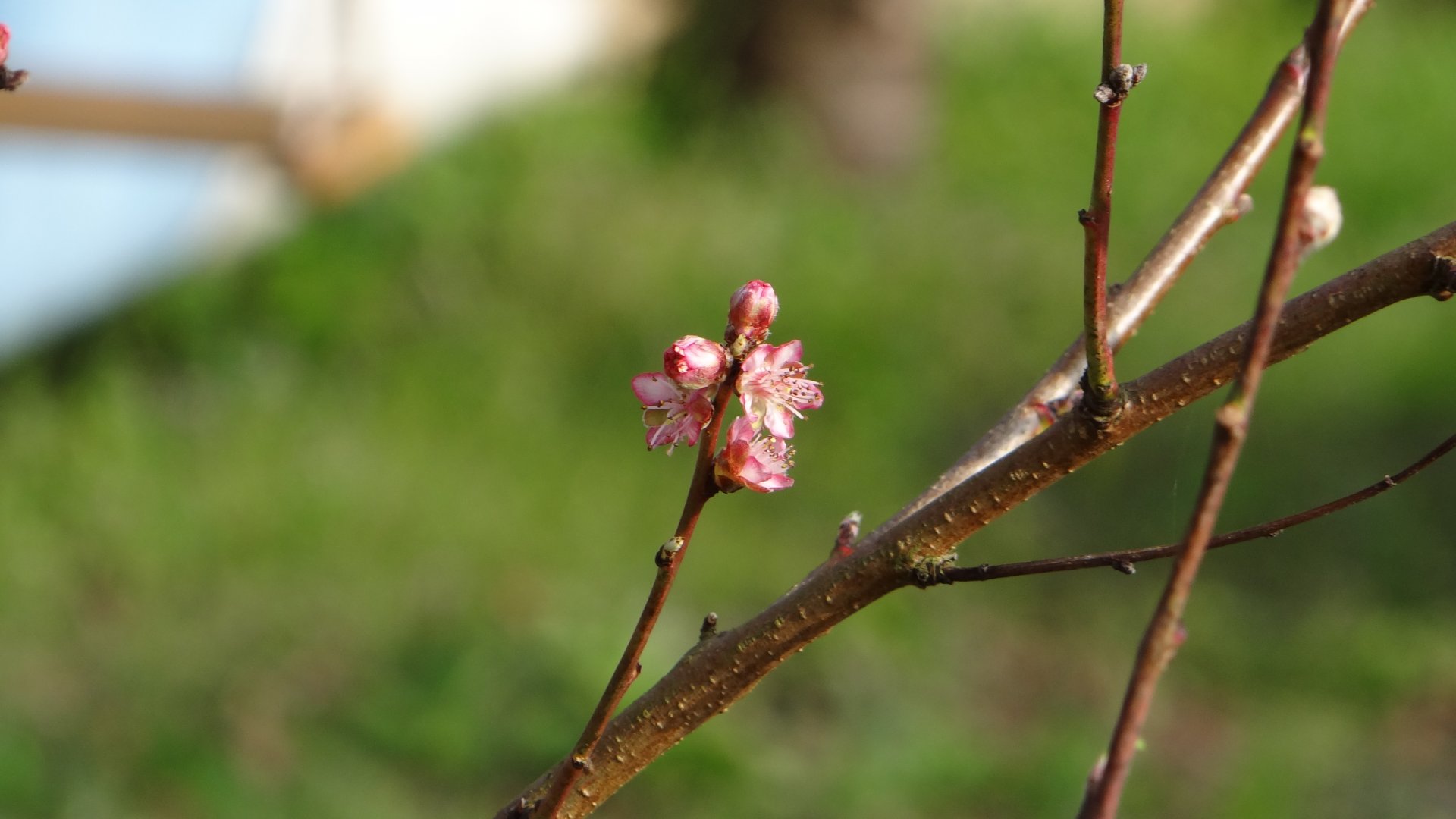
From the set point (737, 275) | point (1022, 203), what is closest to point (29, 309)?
point (737, 275)

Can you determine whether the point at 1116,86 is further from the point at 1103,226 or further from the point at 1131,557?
the point at 1131,557

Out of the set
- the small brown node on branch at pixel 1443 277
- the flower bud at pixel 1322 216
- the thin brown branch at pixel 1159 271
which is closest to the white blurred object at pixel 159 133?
the thin brown branch at pixel 1159 271

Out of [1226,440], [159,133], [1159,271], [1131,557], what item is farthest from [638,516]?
[1226,440]

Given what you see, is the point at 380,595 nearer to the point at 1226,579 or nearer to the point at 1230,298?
the point at 1226,579

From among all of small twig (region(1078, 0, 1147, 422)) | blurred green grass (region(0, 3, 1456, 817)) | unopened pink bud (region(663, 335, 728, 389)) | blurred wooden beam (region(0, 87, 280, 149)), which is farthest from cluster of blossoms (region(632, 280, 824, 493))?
blurred wooden beam (region(0, 87, 280, 149))

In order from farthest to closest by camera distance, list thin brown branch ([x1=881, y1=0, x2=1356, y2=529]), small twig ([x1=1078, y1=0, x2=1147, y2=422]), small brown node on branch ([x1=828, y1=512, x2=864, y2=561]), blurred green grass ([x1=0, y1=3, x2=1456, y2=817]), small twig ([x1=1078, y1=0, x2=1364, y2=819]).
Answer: blurred green grass ([x1=0, y1=3, x2=1456, y2=817])
thin brown branch ([x1=881, y1=0, x2=1356, y2=529])
small brown node on branch ([x1=828, y1=512, x2=864, y2=561])
small twig ([x1=1078, y1=0, x2=1147, y2=422])
small twig ([x1=1078, y1=0, x2=1364, y2=819])

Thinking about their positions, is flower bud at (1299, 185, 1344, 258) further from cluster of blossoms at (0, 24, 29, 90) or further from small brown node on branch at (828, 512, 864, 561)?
cluster of blossoms at (0, 24, 29, 90)

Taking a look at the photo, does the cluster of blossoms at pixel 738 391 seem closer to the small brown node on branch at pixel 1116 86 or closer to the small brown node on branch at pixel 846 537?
the small brown node on branch at pixel 846 537
